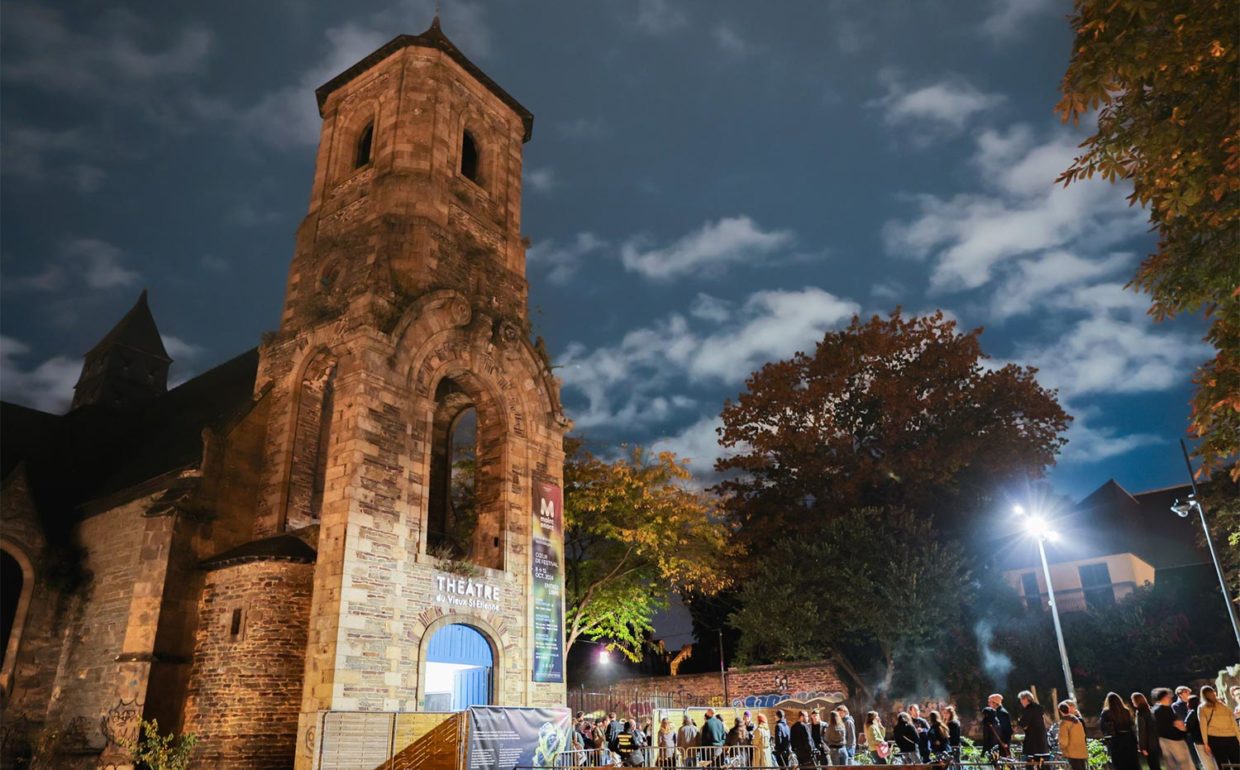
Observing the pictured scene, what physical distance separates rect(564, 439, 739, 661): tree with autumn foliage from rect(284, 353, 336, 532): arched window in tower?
27.0ft

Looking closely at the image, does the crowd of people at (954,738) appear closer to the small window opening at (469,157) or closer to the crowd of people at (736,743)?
the crowd of people at (736,743)

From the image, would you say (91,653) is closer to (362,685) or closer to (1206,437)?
(362,685)

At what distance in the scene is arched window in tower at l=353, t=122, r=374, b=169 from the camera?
80.6ft

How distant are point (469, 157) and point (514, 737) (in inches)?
732

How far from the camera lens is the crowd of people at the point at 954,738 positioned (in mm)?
10070

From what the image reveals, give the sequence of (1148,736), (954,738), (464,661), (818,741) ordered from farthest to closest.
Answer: (464,661)
(818,741)
(954,738)
(1148,736)

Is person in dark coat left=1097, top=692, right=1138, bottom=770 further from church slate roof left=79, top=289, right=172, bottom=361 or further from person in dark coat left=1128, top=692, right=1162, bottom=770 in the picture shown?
church slate roof left=79, top=289, right=172, bottom=361

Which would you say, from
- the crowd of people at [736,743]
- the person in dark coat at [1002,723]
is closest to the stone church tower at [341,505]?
the crowd of people at [736,743]

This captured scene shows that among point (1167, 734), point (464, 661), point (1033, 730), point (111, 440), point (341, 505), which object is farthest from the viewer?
point (111, 440)

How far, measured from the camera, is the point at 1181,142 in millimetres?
7363

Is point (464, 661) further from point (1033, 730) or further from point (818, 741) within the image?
point (1033, 730)

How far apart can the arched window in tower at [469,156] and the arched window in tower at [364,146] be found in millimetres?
2870

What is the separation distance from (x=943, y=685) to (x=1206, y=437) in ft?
60.7

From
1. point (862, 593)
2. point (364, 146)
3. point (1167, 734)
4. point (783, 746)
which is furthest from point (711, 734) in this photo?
point (364, 146)
